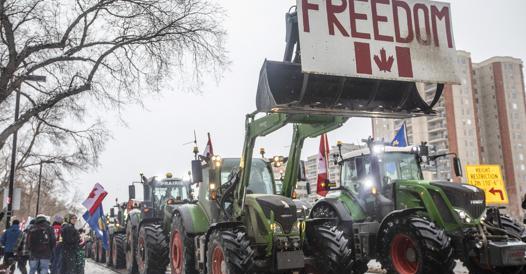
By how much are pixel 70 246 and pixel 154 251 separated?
1927 millimetres

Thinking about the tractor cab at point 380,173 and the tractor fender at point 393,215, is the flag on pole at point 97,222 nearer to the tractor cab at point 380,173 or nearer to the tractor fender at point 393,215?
the tractor cab at point 380,173

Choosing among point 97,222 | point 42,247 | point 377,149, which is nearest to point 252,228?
point 377,149

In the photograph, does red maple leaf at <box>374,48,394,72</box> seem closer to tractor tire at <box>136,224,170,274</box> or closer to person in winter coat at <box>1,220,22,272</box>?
tractor tire at <box>136,224,170,274</box>

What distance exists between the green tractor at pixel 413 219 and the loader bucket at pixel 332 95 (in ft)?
7.09

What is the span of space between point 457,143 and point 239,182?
74.9m

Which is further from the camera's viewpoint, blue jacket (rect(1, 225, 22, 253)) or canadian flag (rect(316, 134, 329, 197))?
canadian flag (rect(316, 134, 329, 197))

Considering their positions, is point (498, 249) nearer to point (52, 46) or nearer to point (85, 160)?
point (52, 46)

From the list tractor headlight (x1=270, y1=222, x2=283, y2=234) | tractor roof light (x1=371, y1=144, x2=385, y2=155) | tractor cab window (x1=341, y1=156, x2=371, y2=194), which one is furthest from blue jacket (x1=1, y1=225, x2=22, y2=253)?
tractor roof light (x1=371, y1=144, x2=385, y2=155)

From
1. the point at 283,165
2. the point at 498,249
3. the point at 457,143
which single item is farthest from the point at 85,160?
the point at 457,143

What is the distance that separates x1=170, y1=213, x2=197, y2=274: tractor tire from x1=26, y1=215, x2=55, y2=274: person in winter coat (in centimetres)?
254

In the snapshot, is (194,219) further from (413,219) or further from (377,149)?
(413,219)

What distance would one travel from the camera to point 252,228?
28.3ft

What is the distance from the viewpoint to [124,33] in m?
11.4

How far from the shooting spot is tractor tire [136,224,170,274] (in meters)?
12.1
